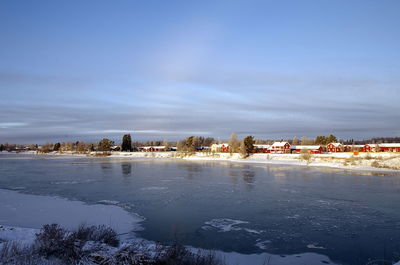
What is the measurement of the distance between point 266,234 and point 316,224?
2.45m

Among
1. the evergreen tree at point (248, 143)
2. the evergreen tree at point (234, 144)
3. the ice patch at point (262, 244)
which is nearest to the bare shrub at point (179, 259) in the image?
the ice patch at point (262, 244)

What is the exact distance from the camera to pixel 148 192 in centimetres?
2003

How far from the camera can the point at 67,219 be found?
40.6 ft

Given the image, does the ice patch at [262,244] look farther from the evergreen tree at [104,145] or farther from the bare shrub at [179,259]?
the evergreen tree at [104,145]

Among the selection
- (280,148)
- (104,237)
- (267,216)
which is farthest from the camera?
(280,148)

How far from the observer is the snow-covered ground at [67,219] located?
8.57 m

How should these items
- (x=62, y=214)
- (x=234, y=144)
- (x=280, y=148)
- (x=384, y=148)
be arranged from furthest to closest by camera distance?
(x=280, y=148)
(x=384, y=148)
(x=234, y=144)
(x=62, y=214)

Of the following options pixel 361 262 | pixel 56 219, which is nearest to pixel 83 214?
pixel 56 219

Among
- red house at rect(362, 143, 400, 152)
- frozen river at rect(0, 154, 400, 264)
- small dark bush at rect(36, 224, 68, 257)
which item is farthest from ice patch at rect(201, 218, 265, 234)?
red house at rect(362, 143, 400, 152)

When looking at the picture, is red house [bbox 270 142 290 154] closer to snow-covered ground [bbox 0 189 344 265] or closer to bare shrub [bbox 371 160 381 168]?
bare shrub [bbox 371 160 381 168]

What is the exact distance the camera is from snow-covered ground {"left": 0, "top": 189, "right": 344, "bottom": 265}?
28.1 ft

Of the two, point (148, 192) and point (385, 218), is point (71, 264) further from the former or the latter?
point (148, 192)

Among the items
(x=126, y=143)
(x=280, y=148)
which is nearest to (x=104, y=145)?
(x=126, y=143)

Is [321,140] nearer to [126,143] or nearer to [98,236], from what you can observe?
[126,143]
